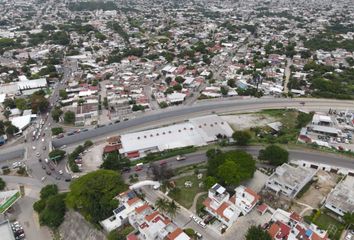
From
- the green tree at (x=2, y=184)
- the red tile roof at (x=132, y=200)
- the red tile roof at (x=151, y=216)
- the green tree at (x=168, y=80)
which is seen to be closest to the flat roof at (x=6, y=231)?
the green tree at (x=2, y=184)

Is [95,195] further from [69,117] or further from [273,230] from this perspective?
[69,117]

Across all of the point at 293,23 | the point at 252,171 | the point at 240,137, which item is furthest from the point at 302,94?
the point at 293,23

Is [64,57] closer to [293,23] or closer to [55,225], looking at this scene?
[55,225]

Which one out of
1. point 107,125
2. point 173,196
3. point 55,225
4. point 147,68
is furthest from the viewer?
point 147,68

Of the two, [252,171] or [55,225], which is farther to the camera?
[252,171]

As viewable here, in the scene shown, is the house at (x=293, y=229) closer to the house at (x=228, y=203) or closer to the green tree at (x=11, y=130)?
the house at (x=228, y=203)

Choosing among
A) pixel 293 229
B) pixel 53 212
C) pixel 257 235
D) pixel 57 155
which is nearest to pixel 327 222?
pixel 293 229
